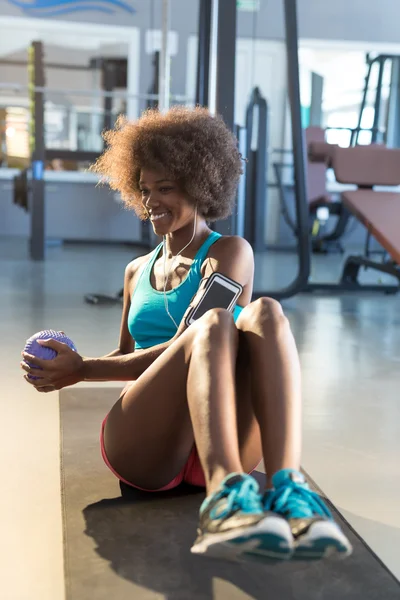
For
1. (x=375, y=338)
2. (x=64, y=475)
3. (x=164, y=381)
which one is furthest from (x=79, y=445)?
(x=375, y=338)

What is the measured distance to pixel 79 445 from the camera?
200 cm

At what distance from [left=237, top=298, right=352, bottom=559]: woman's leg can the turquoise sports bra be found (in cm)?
25

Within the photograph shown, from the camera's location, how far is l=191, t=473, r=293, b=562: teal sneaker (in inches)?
38.8

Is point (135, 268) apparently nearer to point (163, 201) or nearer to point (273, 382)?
point (163, 201)

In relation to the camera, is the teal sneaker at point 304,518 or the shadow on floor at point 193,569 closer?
the teal sneaker at point 304,518

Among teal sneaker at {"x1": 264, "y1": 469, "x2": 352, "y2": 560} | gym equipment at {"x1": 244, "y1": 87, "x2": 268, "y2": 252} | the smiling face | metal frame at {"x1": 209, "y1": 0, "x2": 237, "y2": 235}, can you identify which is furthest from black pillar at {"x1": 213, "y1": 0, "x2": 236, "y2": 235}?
gym equipment at {"x1": 244, "y1": 87, "x2": 268, "y2": 252}

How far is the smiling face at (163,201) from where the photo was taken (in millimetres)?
1615

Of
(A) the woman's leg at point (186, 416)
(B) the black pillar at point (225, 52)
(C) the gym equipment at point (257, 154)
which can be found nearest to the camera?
(A) the woman's leg at point (186, 416)

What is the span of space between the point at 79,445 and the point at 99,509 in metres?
0.44

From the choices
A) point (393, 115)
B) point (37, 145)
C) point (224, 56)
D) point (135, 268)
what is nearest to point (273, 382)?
point (135, 268)

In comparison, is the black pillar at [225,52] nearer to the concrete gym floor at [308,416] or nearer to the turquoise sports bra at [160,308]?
the concrete gym floor at [308,416]

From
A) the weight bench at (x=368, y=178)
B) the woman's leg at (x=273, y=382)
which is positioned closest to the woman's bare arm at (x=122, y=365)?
the woman's leg at (x=273, y=382)

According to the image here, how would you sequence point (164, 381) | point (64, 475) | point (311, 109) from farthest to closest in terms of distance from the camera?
point (311, 109)
point (64, 475)
point (164, 381)

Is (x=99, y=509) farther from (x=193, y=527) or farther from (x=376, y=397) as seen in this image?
(x=376, y=397)
